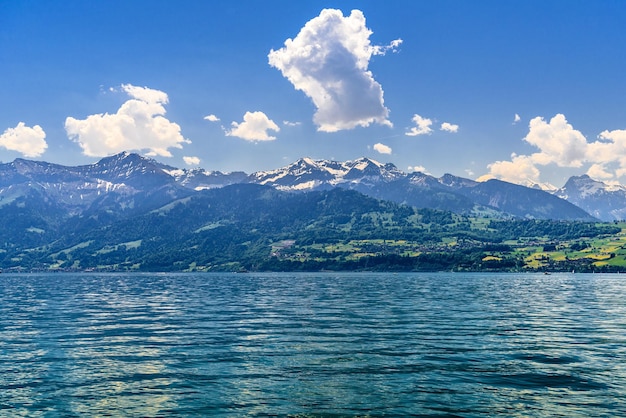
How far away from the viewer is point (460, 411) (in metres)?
28.0

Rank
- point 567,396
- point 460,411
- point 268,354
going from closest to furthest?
1. point 460,411
2. point 567,396
3. point 268,354

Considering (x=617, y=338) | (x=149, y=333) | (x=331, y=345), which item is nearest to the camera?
(x=331, y=345)

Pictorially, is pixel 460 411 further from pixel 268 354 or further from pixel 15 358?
pixel 15 358

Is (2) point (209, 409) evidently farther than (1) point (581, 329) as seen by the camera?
No

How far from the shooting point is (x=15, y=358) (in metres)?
44.1

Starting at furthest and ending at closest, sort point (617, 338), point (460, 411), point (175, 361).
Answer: point (617, 338) → point (175, 361) → point (460, 411)

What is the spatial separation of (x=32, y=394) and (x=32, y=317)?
2019 inches

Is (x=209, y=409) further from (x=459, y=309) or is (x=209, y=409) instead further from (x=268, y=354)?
(x=459, y=309)

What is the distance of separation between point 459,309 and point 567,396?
57307 millimetres

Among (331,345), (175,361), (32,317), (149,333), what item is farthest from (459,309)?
(32,317)

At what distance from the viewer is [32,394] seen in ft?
105

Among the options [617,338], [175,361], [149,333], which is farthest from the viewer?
[149,333]

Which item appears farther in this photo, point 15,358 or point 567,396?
point 15,358

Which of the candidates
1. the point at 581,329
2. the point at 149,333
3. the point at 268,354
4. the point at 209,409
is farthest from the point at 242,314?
the point at 209,409
